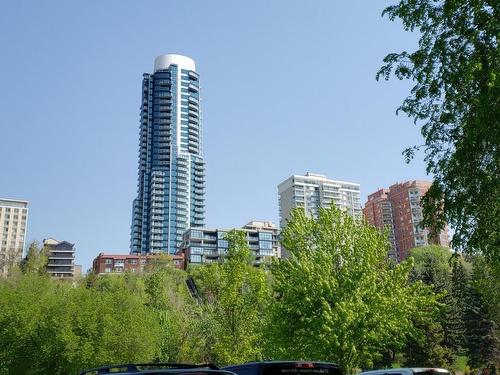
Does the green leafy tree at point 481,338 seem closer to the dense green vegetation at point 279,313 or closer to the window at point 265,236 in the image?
the dense green vegetation at point 279,313

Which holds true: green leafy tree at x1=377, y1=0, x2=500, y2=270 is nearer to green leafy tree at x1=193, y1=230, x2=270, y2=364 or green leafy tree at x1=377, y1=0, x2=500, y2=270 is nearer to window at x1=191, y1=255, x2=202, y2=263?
green leafy tree at x1=193, y1=230, x2=270, y2=364

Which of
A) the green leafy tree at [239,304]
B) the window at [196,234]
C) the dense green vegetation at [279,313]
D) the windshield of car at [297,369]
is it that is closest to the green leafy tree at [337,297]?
the dense green vegetation at [279,313]

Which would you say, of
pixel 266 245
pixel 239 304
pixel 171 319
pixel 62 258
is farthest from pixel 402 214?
pixel 239 304

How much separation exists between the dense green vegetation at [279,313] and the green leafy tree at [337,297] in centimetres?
5

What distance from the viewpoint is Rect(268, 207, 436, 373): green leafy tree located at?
24312mm

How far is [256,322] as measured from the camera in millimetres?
31547

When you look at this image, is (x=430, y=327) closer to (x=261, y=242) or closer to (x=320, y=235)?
(x=320, y=235)

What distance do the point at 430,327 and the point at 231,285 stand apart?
25.9 metres

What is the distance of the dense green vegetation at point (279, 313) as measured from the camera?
81.6ft

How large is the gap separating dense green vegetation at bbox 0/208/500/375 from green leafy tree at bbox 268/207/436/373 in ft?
0.16

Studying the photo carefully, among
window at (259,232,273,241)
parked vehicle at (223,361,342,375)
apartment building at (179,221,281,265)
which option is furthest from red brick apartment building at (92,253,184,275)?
parked vehicle at (223,361,342,375)

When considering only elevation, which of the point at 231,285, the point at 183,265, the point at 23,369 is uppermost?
the point at 183,265

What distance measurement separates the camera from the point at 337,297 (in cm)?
2508

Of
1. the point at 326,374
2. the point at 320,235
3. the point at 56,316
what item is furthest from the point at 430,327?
the point at 326,374
